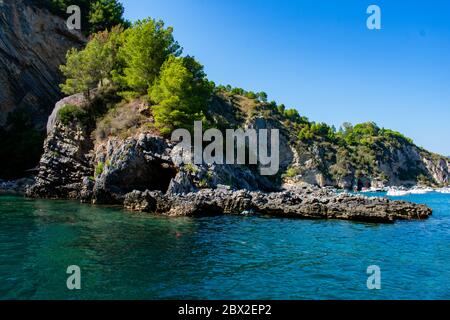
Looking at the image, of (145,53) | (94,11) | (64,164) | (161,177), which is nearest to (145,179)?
(161,177)

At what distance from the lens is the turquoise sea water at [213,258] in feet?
45.9

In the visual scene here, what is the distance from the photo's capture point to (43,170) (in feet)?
152

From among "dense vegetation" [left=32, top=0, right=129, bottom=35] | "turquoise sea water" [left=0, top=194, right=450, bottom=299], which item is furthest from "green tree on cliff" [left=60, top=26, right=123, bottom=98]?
"turquoise sea water" [left=0, top=194, right=450, bottom=299]

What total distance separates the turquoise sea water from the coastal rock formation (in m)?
2.35

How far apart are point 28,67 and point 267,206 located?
176 feet

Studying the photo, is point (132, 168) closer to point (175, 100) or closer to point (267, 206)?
point (175, 100)

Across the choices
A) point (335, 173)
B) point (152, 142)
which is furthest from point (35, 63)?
point (335, 173)

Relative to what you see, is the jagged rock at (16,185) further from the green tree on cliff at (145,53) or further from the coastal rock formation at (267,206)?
the coastal rock formation at (267,206)

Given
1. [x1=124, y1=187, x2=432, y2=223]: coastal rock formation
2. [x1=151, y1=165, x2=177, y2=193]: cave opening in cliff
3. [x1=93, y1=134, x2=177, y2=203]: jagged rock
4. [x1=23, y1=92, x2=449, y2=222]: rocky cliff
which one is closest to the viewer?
[x1=124, y1=187, x2=432, y2=223]: coastal rock formation

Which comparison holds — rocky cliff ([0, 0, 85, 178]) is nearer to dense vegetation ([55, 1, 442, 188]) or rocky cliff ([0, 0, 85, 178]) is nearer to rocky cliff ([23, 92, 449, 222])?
dense vegetation ([55, 1, 442, 188])

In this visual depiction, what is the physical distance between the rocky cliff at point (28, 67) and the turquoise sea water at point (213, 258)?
39.2 meters

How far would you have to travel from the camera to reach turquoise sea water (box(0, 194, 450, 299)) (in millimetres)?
13977

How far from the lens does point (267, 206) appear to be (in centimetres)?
3488

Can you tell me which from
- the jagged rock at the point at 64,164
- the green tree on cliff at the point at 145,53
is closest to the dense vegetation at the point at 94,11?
the green tree on cliff at the point at 145,53
